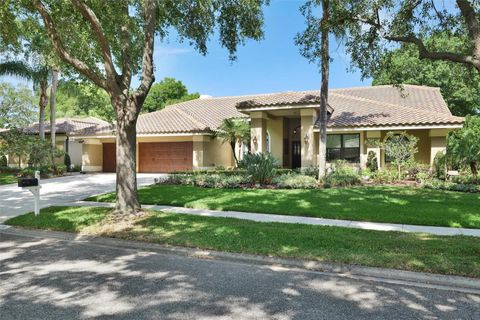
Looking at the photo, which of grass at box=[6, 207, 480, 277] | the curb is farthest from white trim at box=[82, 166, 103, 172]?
the curb

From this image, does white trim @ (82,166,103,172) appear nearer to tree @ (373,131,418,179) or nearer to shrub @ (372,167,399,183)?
shrub @ (372,167,399,183)

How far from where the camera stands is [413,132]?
794 inches

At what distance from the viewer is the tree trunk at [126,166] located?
907 centimetres

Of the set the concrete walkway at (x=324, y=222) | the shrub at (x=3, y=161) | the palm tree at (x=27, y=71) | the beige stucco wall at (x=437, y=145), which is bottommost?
the concrete walkway at (x=324, y=222)

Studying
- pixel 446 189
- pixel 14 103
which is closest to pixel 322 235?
pixel 446 189

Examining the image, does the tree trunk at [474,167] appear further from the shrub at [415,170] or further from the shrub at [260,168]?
the shrub at [260,168]

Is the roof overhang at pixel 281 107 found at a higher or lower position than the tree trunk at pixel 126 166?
higher

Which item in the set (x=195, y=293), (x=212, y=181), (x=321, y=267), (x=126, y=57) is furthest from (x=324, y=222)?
(x=212, y=181)

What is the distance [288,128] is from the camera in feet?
79.5

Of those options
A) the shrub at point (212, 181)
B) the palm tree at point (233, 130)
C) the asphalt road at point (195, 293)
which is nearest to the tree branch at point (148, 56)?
the asphalt road at point (195, 293)

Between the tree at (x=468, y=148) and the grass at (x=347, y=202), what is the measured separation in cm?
385

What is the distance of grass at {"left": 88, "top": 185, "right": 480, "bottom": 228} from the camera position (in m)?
9.10

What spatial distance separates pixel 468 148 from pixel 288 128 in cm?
1118

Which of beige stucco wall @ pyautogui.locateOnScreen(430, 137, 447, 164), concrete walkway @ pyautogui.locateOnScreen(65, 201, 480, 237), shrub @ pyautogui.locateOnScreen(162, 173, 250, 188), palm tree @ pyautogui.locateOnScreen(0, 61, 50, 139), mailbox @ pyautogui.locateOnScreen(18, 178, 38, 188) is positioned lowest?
concrete walkway @ pyautogui.locateOnScreen(65, 201, 480, 237)
